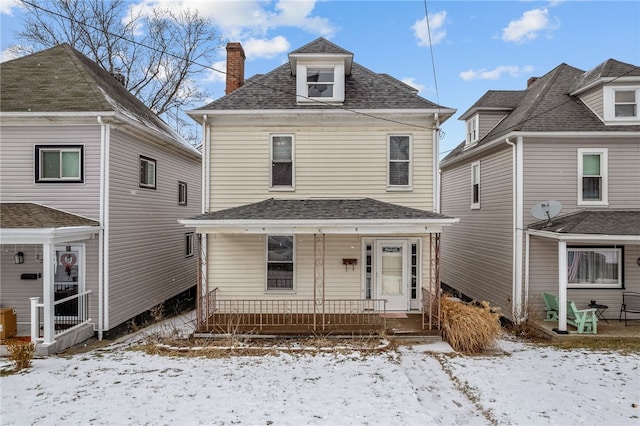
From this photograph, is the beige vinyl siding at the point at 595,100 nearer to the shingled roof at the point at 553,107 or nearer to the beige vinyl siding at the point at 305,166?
the shingled roof at the point at 553,107

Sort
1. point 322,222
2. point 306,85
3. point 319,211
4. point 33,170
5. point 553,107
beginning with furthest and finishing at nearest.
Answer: point 553,107, point 306,85, point 319,211, point 33,170, point 322,222

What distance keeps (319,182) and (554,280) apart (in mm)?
7945

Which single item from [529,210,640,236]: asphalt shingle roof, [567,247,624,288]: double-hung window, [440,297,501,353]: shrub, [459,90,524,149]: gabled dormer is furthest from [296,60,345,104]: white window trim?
[567,247,624,288]: double-hung window

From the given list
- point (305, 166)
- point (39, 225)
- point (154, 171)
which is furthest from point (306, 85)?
point (39, 225)

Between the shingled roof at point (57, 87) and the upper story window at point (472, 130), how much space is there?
41.9 ft

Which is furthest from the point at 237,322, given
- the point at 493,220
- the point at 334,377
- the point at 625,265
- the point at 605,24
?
the point at 605,24

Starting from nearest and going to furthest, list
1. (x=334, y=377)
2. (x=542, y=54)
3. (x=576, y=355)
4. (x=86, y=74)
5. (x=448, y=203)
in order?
(x=334, y=377)
(x=576, y=355)
(x=86, y=74)
(x=542, y=54)
(x=448, y=203)

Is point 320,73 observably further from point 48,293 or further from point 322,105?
point 48,293

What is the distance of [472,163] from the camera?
49.3 ft

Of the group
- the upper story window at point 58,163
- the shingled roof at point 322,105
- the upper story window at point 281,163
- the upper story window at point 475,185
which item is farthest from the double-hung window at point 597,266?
the upper story window at point 58,163

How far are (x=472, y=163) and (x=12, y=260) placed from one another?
632 inches

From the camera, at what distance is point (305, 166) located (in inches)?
450

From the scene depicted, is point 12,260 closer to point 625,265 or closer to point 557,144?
point 557,144

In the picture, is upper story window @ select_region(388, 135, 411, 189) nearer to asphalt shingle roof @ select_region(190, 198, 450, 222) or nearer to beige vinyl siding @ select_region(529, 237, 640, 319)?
asphalt shingle roof @ select_region(190, 198, 450, 222)
